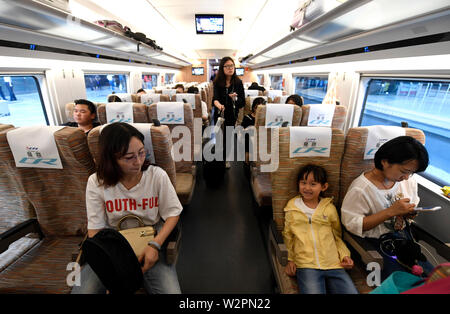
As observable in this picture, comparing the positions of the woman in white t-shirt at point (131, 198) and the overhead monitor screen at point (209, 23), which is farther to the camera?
the overhead monitor screen at point (209, 23)

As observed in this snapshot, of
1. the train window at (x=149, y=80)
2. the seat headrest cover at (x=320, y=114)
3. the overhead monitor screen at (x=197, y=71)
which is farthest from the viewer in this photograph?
the overhead monitor screen at (x=197, y=71)

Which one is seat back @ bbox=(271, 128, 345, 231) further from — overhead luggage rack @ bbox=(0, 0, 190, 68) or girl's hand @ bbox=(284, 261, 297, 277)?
overhead luggage rack @ bbox=(0, 0, 190, 68)

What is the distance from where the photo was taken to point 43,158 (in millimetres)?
1414

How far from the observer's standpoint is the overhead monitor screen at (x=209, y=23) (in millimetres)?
5160

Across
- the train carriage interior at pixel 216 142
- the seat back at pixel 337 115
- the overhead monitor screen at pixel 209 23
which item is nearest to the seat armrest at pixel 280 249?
the train carriage interior at pixel 216 142

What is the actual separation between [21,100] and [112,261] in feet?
14.2

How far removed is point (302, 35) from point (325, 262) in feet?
10.4

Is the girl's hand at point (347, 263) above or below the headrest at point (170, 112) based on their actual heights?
below

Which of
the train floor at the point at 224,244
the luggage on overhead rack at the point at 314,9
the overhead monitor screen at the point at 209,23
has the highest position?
the overhead monitor screen at the point at 209,23

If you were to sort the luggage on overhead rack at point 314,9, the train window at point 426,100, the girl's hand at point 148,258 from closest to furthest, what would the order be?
the girl's hand at point 148,258 < the train window at point 426,100 < the luggage on overhead rack at point 314,9

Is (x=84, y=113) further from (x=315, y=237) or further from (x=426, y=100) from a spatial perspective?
(x=426, y=100)

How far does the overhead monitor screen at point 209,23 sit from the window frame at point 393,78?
3924 mm

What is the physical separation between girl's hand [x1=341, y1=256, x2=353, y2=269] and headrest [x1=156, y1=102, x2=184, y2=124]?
235cm

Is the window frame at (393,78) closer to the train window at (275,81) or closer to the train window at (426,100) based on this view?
the train window at (426,100)
